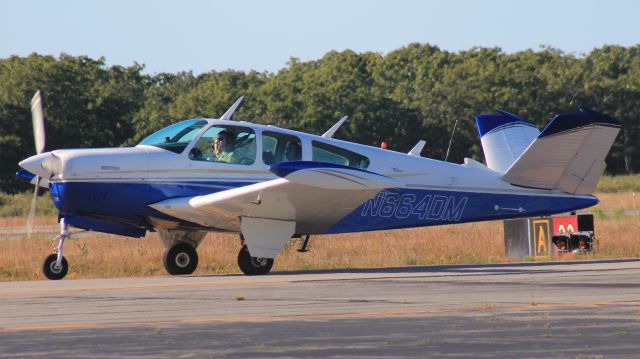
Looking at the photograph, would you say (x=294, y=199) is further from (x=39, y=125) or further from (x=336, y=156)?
(x=39, y=125)

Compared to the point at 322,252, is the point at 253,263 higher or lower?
higher

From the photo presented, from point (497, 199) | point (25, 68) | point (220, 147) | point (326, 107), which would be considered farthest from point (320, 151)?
point (326, 107)

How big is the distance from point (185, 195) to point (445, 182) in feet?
13.7

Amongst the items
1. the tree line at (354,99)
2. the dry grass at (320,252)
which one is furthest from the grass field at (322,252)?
the tree line at (354,99)

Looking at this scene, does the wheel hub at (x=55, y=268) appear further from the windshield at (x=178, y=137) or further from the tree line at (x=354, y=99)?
the tree line at (x=354, y=99)

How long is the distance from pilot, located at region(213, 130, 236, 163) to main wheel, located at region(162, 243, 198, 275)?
165 cm

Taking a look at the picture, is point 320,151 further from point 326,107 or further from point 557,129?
point 326,107

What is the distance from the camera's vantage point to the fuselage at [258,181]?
53.9 feet

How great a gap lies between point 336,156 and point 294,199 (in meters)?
1.39

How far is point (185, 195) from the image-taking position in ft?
55.2

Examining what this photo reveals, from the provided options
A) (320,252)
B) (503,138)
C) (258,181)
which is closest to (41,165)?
(258,181)

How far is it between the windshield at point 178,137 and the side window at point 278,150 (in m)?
1.00

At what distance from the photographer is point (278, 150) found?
56.0 feet

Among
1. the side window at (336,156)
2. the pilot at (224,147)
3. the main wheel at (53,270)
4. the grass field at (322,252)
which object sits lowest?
the grass field at (322,252)
